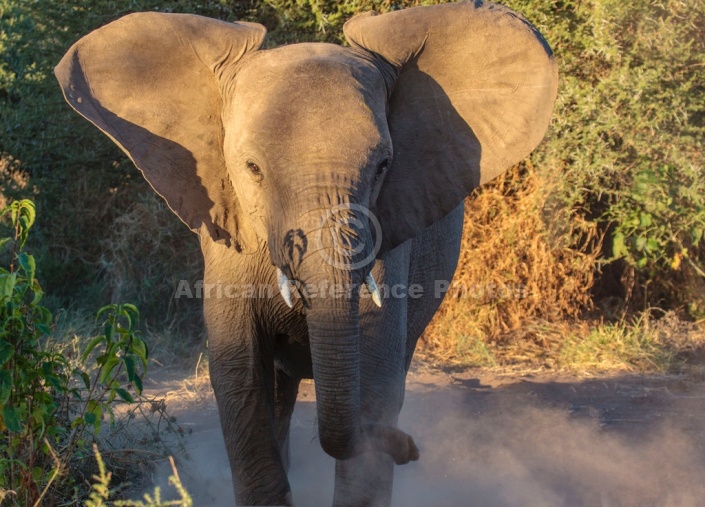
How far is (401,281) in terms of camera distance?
4.15 m

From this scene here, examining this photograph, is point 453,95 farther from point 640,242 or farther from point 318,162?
point 640,242

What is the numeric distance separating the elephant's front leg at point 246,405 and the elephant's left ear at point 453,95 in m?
0.76

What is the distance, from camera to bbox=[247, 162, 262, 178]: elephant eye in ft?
11.6

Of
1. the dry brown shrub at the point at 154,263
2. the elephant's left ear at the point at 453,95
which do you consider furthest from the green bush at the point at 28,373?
the dry brown shrub at the point at 154,263

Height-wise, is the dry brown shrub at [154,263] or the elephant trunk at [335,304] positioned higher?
the elephant trunk at [335,304]

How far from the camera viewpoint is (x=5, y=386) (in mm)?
3158

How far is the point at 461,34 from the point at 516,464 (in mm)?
2435

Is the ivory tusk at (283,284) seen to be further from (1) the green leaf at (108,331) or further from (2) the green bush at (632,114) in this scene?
(2) the green bush at (632,114)

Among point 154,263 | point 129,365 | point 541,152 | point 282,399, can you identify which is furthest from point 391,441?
point 154,263

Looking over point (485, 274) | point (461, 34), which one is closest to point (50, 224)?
point (485, 274)

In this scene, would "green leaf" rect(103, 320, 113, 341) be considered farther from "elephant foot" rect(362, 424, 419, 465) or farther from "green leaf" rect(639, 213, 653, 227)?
"green leaf" rect(639, 213, 653, 227)

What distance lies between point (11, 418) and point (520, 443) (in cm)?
329

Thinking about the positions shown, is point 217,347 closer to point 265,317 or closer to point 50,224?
point 265,317

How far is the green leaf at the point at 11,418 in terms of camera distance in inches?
126
